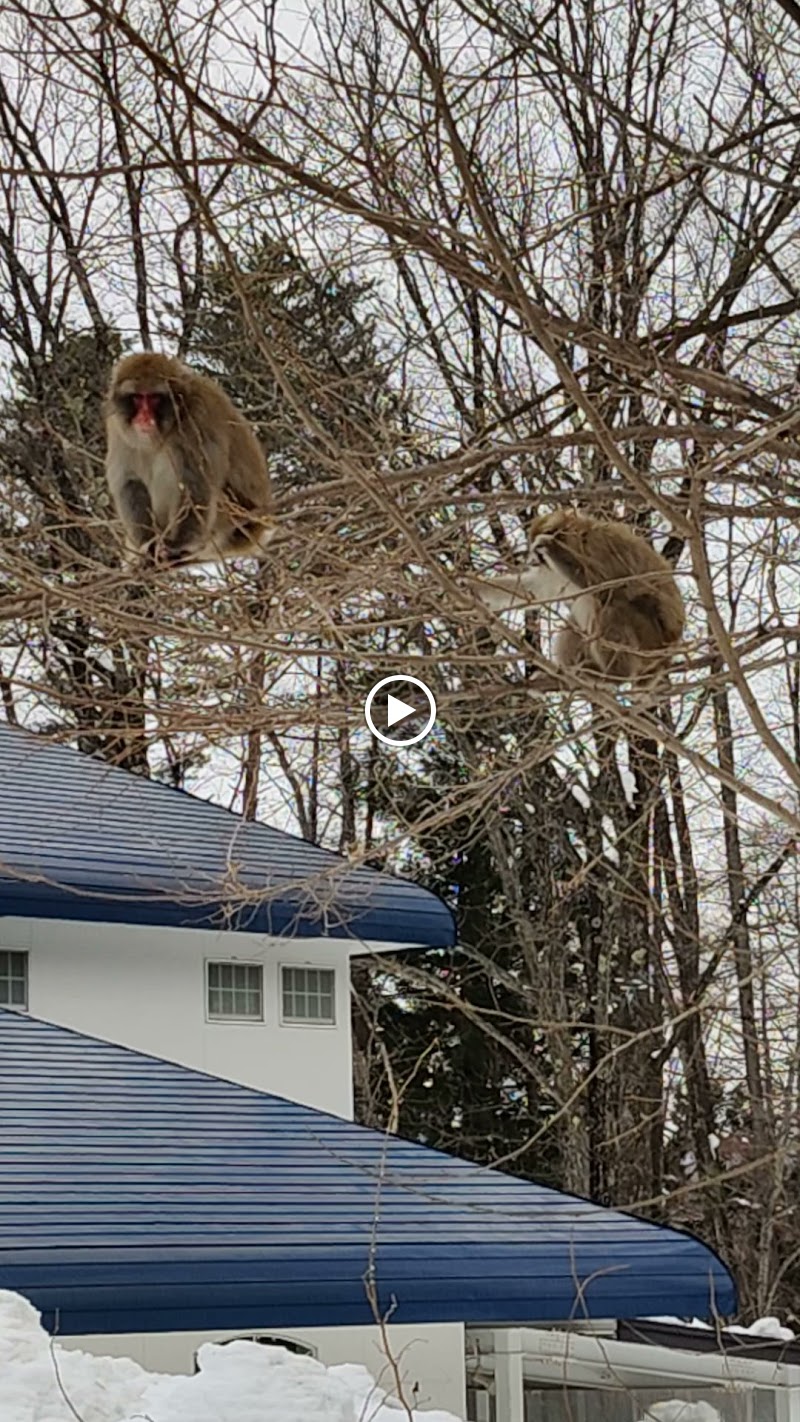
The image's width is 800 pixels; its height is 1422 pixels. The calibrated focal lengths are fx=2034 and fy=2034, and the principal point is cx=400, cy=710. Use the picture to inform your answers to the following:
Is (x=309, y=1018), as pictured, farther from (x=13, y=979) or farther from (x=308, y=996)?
(x=13, y=979)

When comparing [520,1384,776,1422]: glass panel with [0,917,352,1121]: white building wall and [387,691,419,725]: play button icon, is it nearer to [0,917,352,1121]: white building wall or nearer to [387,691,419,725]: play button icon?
[0,917,352,1121]: white building wall

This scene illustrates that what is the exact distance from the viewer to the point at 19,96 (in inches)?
239

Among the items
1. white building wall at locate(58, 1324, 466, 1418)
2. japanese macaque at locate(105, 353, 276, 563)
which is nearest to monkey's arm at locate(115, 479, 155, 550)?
japanese macaque at locate(105, 353, 276, 563)

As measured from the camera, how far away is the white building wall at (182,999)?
42.8 feet

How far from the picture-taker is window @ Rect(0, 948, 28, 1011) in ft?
42.4

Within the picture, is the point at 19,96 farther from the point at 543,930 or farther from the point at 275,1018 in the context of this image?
the point at 543,930

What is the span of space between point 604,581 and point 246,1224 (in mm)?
5906

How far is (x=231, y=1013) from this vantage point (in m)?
13.9

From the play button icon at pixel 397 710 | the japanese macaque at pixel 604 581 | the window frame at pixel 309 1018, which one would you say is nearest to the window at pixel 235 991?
the window frame at pixel 309 1018

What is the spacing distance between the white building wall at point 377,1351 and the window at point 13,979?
2338 millimetres

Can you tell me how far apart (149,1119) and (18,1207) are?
155cm

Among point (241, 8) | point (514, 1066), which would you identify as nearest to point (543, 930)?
point (514, 1066)

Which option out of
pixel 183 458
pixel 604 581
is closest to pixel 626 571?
pixel 604 581

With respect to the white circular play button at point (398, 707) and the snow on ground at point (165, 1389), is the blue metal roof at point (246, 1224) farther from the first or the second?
the white circular play button at point (398, 707)
